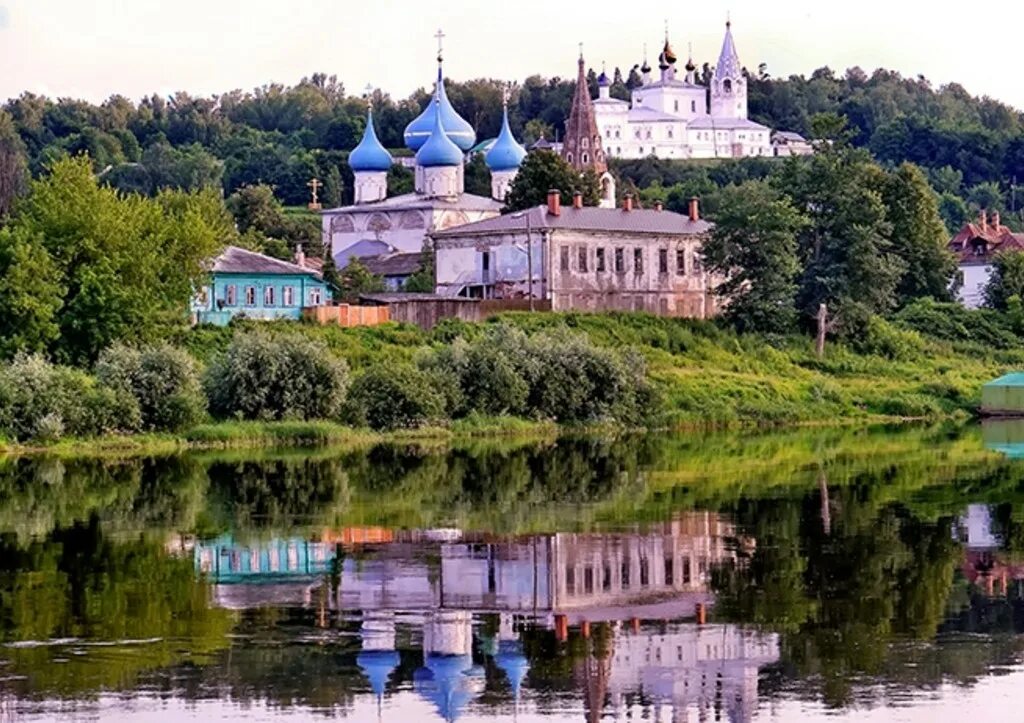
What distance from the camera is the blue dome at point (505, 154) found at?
92250mm

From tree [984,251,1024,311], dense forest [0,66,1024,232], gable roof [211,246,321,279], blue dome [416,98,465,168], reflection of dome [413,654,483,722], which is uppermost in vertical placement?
dense forest [0,66,1024,232]

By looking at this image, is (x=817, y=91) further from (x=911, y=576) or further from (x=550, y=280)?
(x=911, y=576)

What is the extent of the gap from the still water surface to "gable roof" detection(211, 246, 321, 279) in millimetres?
21382

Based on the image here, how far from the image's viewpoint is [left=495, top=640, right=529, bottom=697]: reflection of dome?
59.2ft

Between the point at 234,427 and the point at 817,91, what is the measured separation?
131605 mm

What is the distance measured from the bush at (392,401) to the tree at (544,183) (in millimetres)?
23217

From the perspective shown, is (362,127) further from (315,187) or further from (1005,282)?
(1005,282)

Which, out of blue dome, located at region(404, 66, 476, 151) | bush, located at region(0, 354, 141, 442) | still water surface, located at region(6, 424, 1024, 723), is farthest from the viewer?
blue dome, located at region(404, 66, 476, 151)

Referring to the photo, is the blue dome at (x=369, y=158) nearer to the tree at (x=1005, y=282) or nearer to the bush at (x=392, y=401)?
the tree at (x=1005, y=282)

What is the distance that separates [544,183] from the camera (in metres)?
71.4

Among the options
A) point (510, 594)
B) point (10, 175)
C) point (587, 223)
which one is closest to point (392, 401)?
point (587, 223)

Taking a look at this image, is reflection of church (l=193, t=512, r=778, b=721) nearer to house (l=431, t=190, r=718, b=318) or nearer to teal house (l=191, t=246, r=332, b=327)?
teal house (l=191, t=246, r=332, b=327)

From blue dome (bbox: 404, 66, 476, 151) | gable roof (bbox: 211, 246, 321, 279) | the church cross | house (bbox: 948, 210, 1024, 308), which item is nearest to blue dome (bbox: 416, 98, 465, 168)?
blue dome (bbox: 404, 66, 476, 151)

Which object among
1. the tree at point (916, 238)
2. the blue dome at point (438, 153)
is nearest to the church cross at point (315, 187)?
the blue dome at point (438, 153)
